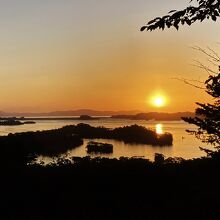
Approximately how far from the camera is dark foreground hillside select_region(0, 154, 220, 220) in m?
11.5

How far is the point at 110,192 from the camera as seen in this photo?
528 inches

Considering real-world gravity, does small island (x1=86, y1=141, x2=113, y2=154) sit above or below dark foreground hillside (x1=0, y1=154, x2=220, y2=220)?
below

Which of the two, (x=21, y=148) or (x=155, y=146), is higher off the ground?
(x=21, y=148)

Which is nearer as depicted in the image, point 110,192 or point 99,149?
point 110,192

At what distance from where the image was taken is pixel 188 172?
53.9 feet

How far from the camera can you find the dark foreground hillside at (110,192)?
11.5 meters

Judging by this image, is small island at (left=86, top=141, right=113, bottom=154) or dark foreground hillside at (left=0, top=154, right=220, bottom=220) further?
small island at (left=86, top=141, right=113, bottom=154)

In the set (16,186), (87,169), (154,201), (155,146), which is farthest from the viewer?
Result: (155,146)

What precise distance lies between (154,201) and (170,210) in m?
0.90

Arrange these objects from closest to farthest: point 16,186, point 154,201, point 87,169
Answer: point 154,201 → point 16,186 → point 87,169

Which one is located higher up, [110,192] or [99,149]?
[110,192]

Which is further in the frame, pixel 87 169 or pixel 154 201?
pixel 87 169

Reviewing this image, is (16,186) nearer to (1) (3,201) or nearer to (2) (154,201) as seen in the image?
(1) (3,201)

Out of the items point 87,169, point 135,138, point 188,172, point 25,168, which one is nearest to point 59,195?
point 87,169
